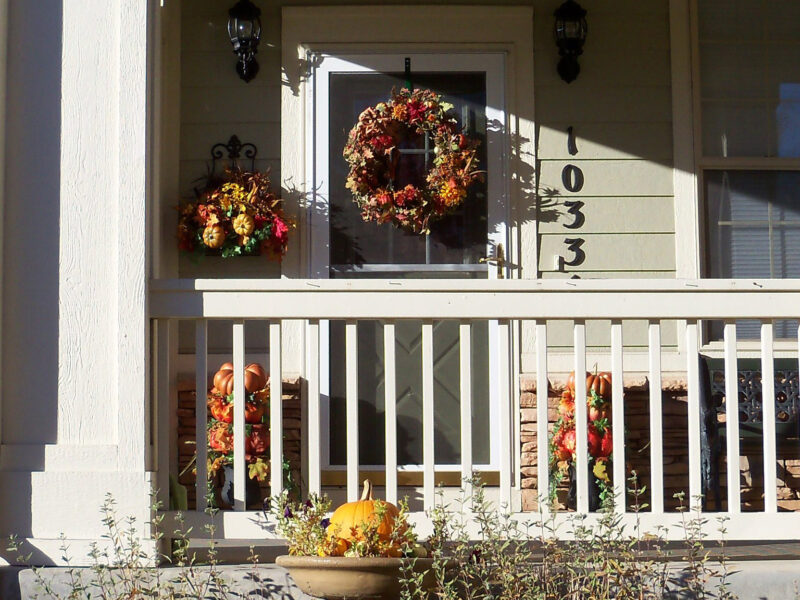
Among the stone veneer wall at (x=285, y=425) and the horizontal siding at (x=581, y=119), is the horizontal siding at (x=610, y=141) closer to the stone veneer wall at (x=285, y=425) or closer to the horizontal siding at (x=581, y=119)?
the horizontal siding at (x=581, y=119)

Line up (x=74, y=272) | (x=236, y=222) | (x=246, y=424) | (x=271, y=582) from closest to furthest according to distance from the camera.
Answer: (x=271, y=582), (x=74, y=272), (x=246, y=424), (x=236, y=222)

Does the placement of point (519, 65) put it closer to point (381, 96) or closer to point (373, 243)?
point (381, 96)

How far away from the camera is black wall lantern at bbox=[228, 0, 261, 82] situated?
4.94m

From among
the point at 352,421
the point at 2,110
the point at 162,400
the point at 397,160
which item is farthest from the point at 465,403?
the point at 397,160

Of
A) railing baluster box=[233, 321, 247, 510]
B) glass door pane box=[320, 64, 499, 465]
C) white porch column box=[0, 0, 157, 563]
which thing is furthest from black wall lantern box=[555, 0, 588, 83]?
railing baluster box=[233, 321, 247, 510]

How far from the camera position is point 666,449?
4887 millimetres

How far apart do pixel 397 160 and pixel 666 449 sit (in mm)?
1879

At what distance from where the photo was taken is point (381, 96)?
202 inches

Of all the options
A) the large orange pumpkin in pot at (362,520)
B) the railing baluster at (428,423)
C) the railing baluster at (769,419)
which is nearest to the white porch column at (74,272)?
the large orange pumpkin in pot at (362,520)

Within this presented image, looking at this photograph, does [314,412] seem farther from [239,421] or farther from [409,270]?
[409,270]

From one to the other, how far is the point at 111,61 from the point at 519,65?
233cm

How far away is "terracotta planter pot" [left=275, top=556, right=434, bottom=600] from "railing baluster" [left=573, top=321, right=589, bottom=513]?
63cm

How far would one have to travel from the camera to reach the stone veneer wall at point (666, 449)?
485 centimetres

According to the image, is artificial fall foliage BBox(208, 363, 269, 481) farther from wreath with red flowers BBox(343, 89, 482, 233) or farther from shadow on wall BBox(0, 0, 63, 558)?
shadow on wall BBox(0, 0, 63, 558)
